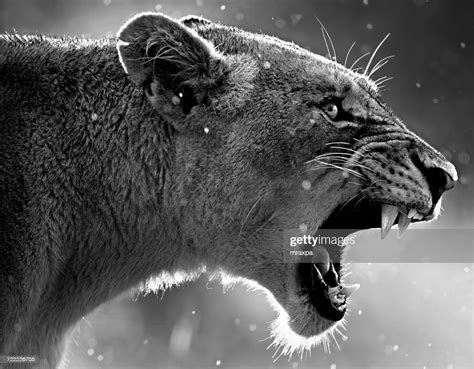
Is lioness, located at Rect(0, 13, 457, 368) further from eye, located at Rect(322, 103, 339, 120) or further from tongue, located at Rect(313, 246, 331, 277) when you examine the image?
tongue, located at Rect(313, 246, 331, 277)

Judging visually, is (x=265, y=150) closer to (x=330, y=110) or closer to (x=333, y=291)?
(x=330, y=110)

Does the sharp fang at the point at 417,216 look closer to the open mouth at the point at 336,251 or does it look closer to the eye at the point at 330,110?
the open mouth at the point at 336,251

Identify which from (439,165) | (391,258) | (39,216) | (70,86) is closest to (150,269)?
(39,216)

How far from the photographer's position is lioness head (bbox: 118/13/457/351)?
18.4ft

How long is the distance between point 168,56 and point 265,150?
0.84 m

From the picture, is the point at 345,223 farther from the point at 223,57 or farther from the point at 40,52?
the point at 40,52

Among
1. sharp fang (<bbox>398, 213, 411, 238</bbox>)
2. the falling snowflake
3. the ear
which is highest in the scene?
the ear

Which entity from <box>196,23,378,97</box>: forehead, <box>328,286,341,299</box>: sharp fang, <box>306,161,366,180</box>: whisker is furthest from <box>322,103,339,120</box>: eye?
<box>328,286,341,299</box>: sharp fang

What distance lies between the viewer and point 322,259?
6.07m

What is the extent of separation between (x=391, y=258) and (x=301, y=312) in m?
11.3

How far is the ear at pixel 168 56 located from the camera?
551 cm

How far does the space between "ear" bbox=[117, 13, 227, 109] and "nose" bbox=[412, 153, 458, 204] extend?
1372 mm

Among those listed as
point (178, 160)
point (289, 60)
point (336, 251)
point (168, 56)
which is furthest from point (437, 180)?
point (168, 56)

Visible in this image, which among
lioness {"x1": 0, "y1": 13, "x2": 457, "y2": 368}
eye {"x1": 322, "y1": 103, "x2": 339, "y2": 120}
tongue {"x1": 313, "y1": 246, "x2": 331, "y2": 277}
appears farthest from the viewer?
tongue {"x1": 313, "y1": 246, "x2": 331, "y2": 277}
